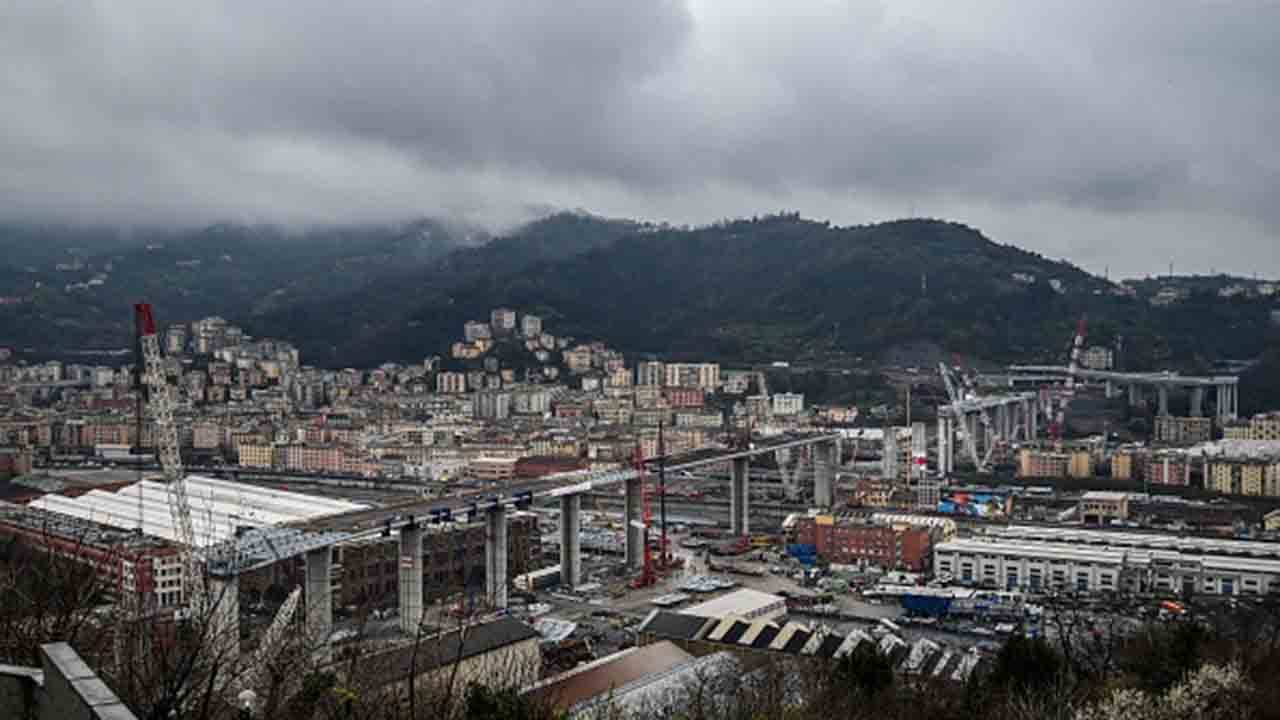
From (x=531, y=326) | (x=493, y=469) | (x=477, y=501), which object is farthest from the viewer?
(x=531, y=326)

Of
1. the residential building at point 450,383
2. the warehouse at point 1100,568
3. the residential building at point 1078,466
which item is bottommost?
the warehouse at point 1100,568

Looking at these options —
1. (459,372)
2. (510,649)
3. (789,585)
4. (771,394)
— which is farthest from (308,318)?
(510,649)

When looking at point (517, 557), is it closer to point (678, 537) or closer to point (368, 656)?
point (678, 537)

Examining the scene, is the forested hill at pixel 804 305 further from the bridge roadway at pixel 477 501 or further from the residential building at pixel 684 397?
the bridge roadway at pixel 477 501

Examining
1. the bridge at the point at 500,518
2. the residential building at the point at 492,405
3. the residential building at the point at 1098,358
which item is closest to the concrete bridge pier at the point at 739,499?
the bridge at the point at 500,518

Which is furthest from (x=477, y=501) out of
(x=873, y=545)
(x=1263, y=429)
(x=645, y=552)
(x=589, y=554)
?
(x=1263, y=429)

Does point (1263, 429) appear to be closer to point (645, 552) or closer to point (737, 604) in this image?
point (645, 552)

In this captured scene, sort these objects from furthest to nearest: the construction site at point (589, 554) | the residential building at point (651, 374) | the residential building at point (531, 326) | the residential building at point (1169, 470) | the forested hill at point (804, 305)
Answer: the residential building at point (531, 326) < the forested hill at point (804, 305) < the residential building at point (651, 374) < the residential building at point (1169, 470) < the construction site at point (589, 554)
